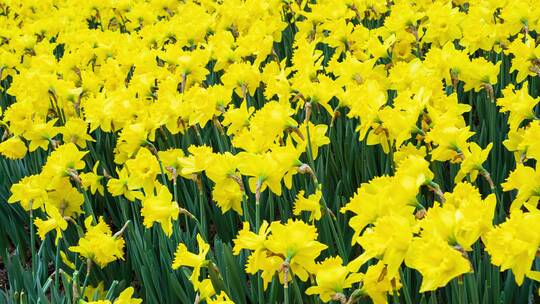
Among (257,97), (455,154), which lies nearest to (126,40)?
(257,97)

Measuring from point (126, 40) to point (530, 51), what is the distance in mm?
2070

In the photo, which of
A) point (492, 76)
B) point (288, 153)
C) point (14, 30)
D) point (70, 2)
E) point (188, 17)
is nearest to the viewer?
point (288, 153)

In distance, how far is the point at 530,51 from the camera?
254 cm

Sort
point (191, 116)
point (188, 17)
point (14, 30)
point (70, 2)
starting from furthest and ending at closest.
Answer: point (70, 2)
point (14, 30)
point (188, 17)
point (191, 116)

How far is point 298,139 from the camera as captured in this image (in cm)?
222

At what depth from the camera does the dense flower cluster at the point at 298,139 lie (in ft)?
4.90

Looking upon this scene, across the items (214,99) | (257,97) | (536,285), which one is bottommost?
(536,285)

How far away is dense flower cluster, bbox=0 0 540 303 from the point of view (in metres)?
1.49

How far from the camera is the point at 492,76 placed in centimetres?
240

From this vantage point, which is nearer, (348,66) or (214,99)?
(214,99)

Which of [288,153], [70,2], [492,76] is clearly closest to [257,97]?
[492,76]

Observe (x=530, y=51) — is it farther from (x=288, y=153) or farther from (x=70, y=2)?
(x=70, y=2)

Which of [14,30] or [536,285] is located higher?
[14,30]

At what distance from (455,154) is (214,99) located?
37.7 inches
